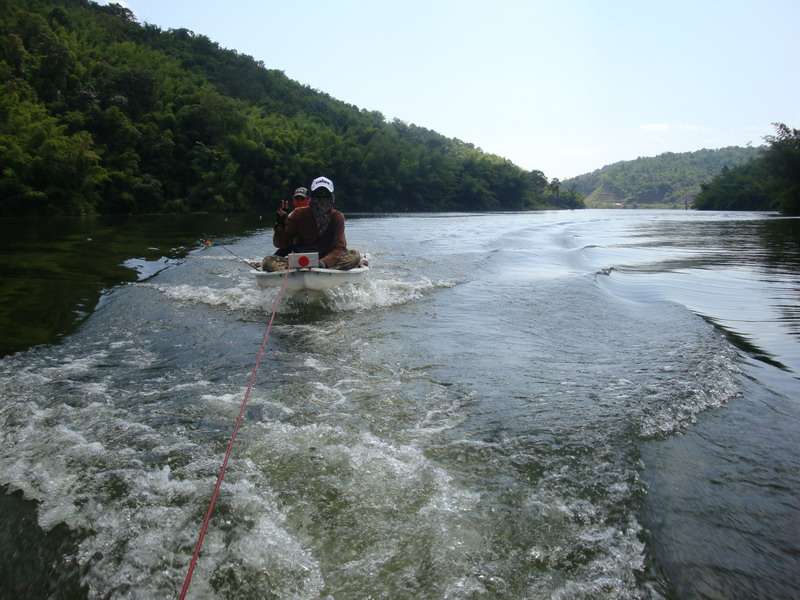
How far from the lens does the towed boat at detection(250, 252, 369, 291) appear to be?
6.98 meters

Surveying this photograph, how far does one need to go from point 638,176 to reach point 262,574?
18164 cm

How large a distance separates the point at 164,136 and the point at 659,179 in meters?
152

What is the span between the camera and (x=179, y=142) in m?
44.5

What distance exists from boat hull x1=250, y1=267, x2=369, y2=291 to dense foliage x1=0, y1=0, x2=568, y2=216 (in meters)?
25.3

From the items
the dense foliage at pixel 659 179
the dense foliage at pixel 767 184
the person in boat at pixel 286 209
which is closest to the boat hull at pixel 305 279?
the person in boat at pixel 286 209

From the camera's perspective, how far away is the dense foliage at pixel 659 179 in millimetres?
140625

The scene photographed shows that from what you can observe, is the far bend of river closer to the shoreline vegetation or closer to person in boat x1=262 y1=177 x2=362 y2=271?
person in boat x1=262 y1=177 x2=362 y2=271

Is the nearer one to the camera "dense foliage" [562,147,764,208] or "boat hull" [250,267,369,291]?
"boat hull" [250,267,369,291]

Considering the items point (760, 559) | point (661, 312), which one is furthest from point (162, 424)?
point (661, 312)

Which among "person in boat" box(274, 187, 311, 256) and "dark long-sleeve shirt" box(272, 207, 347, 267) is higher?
"person in boat" box(274, 187, 311, 256)

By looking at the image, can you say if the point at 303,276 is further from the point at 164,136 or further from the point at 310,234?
the point at 164,136

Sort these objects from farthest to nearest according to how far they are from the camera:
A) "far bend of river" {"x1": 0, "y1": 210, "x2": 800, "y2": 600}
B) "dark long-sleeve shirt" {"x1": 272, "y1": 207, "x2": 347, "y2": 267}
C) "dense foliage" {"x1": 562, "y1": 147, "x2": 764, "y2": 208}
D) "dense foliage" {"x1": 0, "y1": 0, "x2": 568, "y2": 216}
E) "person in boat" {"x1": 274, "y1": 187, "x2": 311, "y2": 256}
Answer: "dense foliage" {"x1": 562, "y1": 147, "x2": 764, "y2": 208}, "dense foliage" {"x1": 0, "y1": 0, "x2": 568, "y2": 216}, "person in boat" {"x1": 274, "y1": 187, "x2": 311, "y2": 256}, "dark long-sleeve shirt" {"x1": 272, "y1": 207, "x2": 347, "y2": 267}, "far bend of river" {"x1": 0, "y1": 210, "x2": 800, "y2": 600}

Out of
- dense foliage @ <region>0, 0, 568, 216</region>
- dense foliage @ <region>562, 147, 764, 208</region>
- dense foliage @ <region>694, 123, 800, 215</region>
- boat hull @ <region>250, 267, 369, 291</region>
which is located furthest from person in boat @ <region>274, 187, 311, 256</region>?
dense foliage @ <region>562, 147, 764, 208</region>

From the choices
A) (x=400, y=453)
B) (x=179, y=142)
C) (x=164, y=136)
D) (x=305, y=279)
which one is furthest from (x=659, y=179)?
(x=400, y=453)
